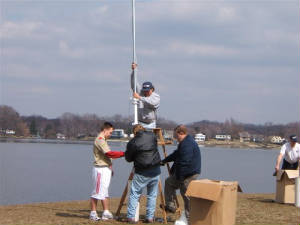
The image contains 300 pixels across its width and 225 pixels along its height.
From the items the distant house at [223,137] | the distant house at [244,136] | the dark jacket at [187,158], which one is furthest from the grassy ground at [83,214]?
the distant house at [244,136]

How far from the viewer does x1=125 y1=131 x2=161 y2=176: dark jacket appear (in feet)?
29.3

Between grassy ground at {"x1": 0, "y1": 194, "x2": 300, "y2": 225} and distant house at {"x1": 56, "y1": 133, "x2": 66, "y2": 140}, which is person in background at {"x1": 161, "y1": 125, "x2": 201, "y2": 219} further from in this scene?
distant house at {"x1": 56, "y1": 133, "x2": 66, "y2": 140}

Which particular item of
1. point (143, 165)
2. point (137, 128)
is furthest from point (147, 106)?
point (143, 165)

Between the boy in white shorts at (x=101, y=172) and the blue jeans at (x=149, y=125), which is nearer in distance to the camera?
the boy in white shorts at (x=101, y=172)

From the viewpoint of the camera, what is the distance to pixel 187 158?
356 inches

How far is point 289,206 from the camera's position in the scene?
→ 39.3ft

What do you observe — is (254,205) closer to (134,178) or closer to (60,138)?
(134,178)

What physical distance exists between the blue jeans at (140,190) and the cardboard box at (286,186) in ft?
15.3

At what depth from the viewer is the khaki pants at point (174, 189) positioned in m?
9.08

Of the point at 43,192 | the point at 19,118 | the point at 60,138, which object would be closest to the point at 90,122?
the point at 60,138

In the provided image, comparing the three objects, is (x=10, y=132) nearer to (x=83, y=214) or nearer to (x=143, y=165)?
(x=83, y=214)

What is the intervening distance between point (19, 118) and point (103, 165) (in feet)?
132

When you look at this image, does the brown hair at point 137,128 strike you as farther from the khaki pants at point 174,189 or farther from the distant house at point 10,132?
the distant house at point 10,132

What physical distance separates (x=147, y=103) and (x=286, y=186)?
5011 mm
